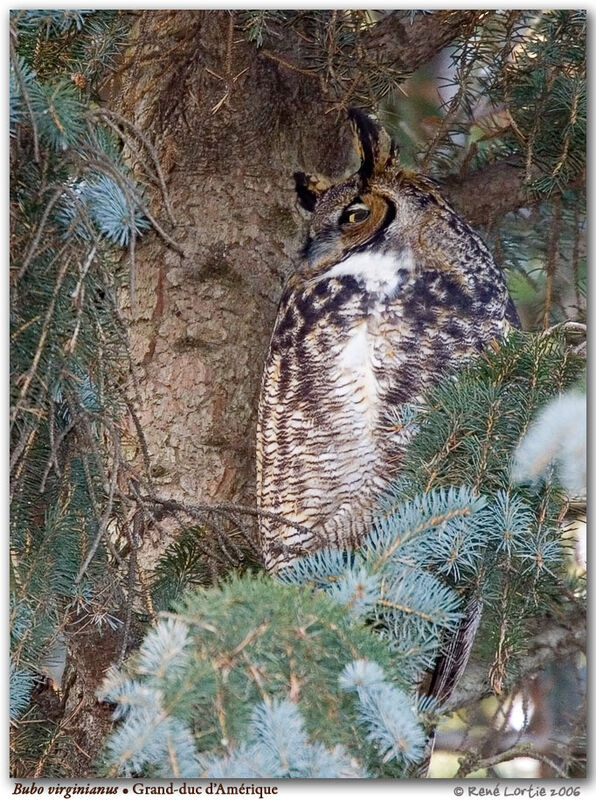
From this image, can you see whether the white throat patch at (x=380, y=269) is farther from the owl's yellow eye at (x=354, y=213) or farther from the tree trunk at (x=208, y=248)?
the tree trunk at (x=208, y=248)

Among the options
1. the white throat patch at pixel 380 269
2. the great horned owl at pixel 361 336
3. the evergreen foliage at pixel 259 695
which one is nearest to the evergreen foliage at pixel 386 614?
the evergreen foliage at pixel 259 695

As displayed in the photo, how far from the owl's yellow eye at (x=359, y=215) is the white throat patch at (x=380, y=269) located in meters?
0.08

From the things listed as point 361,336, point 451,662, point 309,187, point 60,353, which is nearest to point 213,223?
point 309,187

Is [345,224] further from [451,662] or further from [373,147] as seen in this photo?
[451,662]

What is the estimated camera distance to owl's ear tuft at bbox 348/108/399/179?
1.77 metres

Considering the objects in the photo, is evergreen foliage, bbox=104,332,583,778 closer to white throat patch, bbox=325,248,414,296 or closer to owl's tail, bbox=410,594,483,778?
owl's tail, bbox=410,594,483,778

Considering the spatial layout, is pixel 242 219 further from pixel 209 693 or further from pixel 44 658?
pixel 209 693

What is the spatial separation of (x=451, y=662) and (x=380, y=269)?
0.71 meters

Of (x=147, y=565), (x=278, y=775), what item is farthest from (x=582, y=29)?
(x=278, y=775)

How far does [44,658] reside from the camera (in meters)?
1.53

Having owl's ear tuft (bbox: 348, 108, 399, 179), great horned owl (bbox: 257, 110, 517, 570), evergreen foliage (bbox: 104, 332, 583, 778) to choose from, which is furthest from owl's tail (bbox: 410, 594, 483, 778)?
owl's ear tuft (bbox: 348, 108, 399, 179)

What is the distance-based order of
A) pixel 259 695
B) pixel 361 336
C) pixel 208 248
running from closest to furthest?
pixel 259 695
pixel 361 336
pixel 208 248

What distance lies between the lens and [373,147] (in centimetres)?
178

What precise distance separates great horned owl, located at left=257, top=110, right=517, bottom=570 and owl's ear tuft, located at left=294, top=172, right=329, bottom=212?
9 cm
